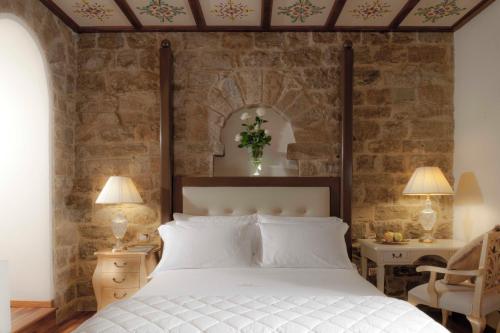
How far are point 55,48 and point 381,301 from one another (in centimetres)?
336

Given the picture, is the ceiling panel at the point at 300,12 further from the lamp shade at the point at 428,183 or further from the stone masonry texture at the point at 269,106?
the lamp shade at the point at 428,183

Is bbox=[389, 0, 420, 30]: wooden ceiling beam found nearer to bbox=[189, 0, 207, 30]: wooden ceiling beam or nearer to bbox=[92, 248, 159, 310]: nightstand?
bbox=[189, 0, 207, 30]: wooden ceiling beam

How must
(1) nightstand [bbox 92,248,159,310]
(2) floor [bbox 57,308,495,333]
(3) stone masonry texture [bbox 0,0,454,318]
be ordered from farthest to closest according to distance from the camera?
(3) stone masonry texture [bbox 0,0,454,318] < (1) nightstand [bbox 92,248,159,310] < (2) floor [bbox 57,308,495,333]

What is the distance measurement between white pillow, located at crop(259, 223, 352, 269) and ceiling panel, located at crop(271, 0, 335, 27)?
187 cm

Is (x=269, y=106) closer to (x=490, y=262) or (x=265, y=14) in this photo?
(x=265, y=14)

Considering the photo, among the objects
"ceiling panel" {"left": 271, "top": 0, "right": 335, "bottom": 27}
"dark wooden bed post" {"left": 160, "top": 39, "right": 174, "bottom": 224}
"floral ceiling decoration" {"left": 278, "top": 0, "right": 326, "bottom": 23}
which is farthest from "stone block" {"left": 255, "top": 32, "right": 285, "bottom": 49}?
"dark wooden bed post" {"left": 160, "top": 39, "right": 174, "bottom": 224}

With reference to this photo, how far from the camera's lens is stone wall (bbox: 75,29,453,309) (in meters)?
4.12

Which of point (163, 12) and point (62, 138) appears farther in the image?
point (62, 138)

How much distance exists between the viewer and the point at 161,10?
3691 mm

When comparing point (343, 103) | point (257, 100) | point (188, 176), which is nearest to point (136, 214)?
point (188, 176)

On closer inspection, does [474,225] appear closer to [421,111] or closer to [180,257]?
[421,111]

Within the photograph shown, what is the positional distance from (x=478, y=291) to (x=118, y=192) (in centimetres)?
292

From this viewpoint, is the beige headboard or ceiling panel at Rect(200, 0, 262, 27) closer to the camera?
ceiling panel at Rect(200, 0, 262, 27)

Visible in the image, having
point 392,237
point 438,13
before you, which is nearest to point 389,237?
point 392,237
